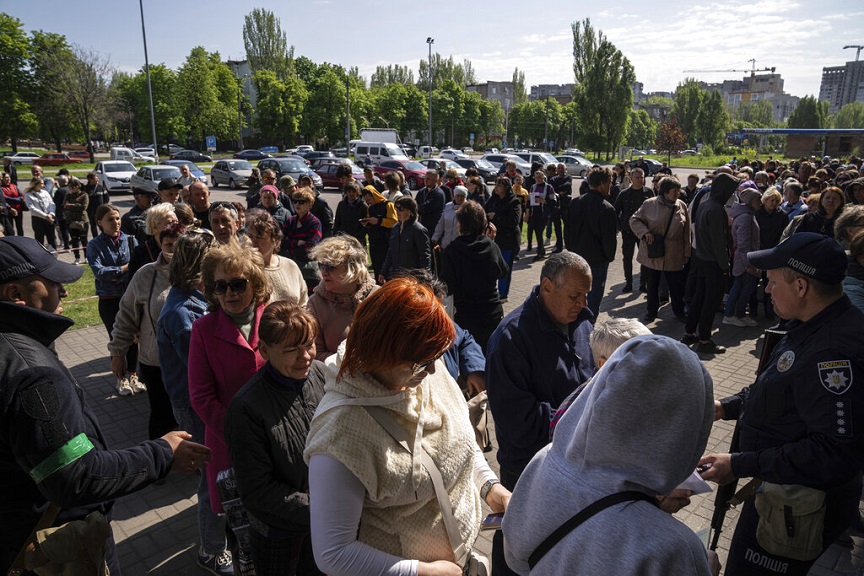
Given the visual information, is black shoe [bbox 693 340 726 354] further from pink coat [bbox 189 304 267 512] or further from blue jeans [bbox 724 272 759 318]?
pink coat [bbox 189 304 267 512]

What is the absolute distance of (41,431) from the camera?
5.81 ft

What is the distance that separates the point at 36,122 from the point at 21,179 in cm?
1738

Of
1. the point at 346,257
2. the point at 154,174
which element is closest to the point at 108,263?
the point at 346,257

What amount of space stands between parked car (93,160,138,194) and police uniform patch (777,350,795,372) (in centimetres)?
2954

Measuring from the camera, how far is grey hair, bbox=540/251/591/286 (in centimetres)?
278

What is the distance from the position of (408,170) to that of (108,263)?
81.7 feet

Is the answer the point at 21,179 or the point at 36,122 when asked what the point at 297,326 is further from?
the point at 36,122

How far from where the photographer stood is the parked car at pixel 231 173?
3019 centimetres

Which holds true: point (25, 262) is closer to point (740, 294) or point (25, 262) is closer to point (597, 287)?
point (597, 287)

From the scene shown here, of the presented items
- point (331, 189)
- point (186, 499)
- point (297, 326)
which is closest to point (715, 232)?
point (297, 326)

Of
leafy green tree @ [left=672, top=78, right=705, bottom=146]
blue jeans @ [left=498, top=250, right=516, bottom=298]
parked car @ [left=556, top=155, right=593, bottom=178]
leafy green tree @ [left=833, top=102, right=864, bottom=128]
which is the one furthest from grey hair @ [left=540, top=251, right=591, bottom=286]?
leafy green tree @ [left=833, top=102, right=864, bottom=128]

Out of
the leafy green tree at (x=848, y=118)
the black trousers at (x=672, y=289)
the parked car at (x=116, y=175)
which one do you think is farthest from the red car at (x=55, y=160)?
the leafy green tree at (x=848, y=118)

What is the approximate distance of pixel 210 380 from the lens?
9.69 ft

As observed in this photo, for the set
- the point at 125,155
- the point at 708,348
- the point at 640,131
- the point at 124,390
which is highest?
the point at 640,131
